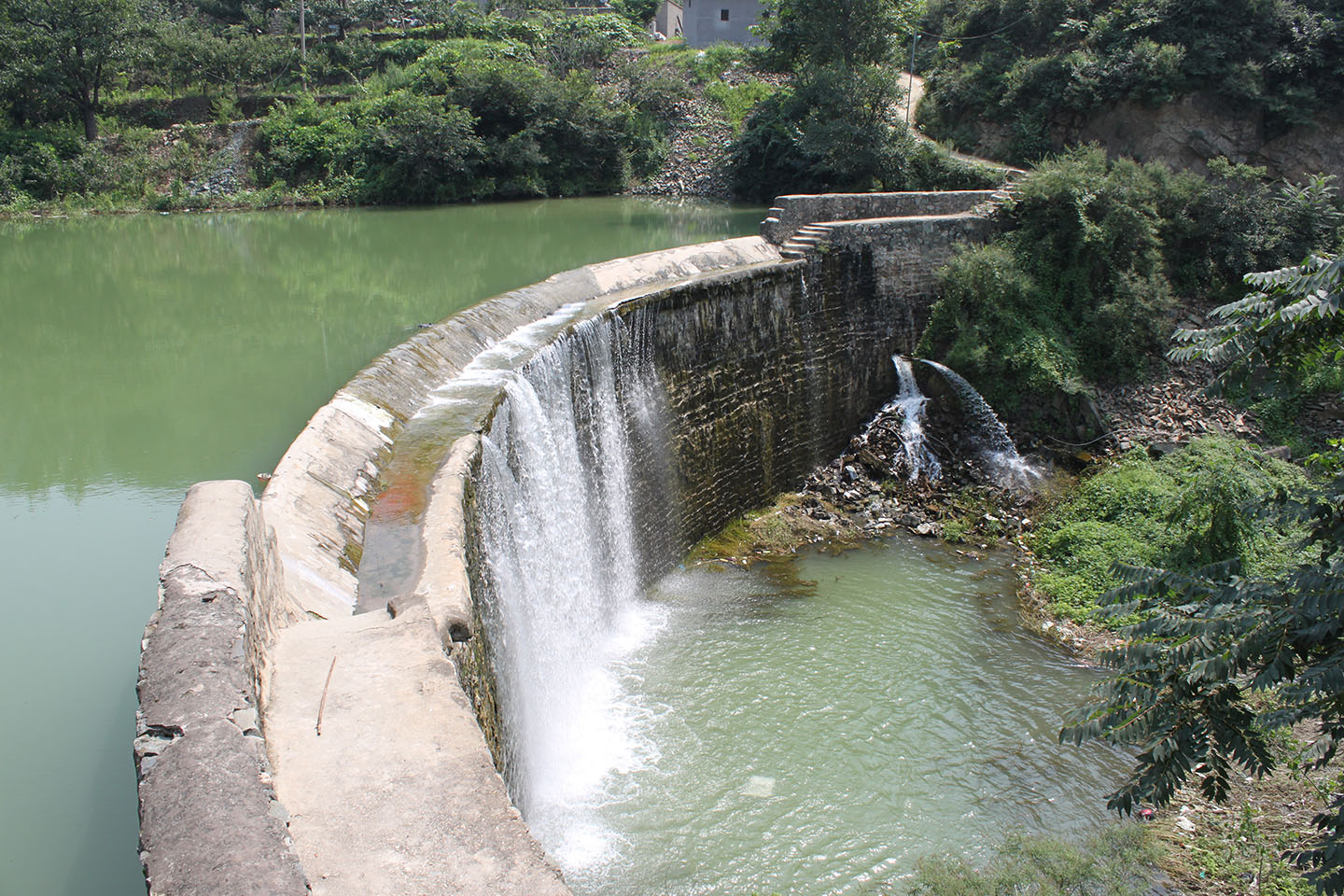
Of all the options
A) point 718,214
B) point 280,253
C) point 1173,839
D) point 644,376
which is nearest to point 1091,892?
point 1173,839

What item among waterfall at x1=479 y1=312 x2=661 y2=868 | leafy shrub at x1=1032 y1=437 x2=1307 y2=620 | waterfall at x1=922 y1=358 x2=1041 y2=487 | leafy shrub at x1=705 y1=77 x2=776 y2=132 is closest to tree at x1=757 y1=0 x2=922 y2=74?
leafy shrub at x1=705 y1=77 x2=776 y2=132

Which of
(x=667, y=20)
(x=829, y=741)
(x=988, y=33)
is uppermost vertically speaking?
(x=667, y=20)

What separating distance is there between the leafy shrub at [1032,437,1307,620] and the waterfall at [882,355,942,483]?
4.81ft

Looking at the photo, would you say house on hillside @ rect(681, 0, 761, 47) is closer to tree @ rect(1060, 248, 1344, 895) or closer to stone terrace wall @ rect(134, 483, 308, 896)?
tree @ rect(1060, 248, 1344, 895)

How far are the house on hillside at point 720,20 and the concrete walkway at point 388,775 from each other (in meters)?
32.4

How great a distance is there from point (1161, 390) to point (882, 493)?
4386 mm

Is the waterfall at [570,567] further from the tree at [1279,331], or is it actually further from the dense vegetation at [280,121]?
the dense vegetation at [280,121]

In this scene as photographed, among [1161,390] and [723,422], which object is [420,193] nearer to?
[723,422]

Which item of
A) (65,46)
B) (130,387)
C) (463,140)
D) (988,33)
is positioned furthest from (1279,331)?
(65,46)

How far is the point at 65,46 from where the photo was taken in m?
23.6

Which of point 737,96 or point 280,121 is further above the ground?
point 737,96

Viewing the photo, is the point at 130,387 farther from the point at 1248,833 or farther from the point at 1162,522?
the point at 1162,522

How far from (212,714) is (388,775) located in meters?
0.54

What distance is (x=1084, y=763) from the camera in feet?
21.6
